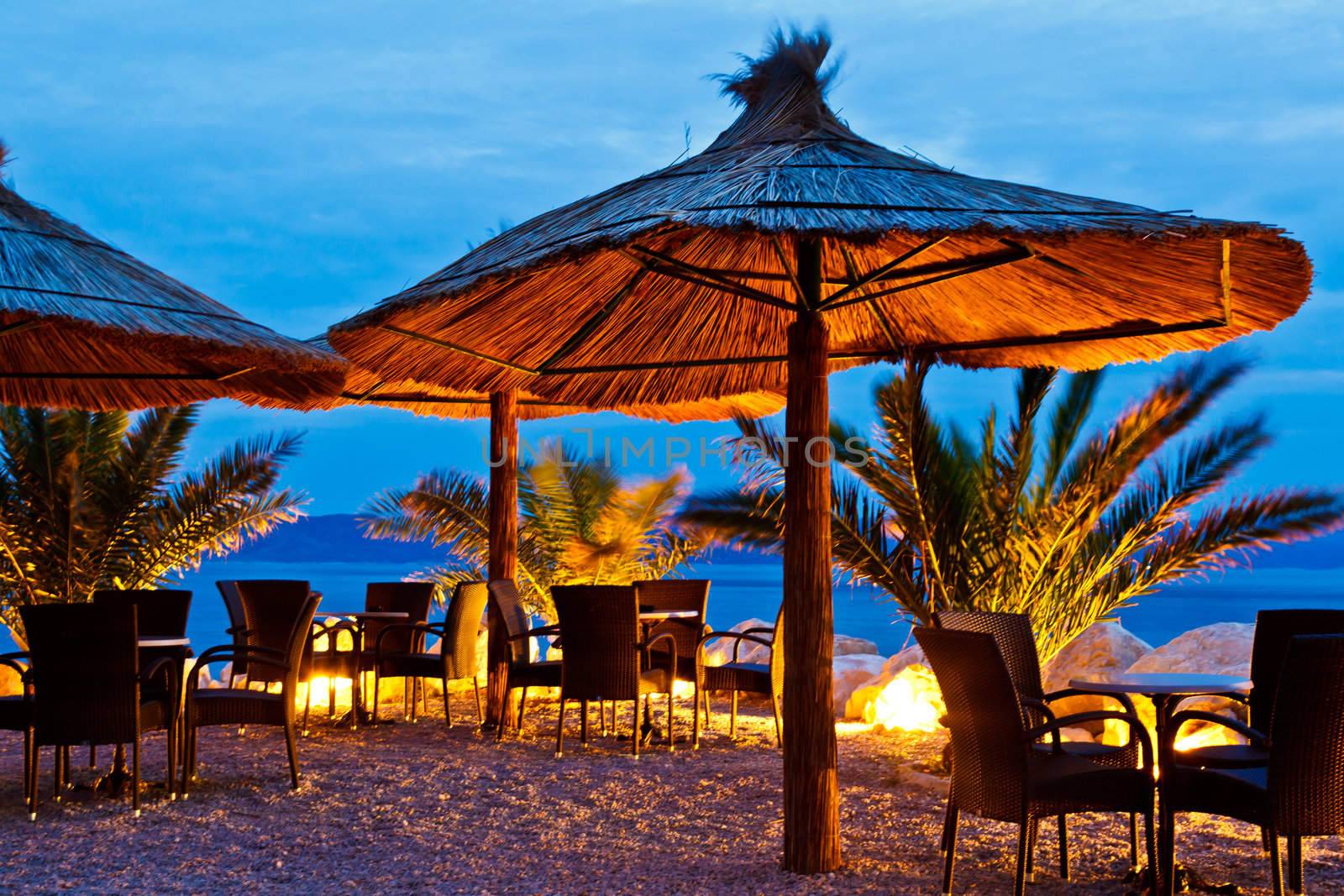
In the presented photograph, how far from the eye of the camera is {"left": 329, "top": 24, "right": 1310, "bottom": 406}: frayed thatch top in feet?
12.0

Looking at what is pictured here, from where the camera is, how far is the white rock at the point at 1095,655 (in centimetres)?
810

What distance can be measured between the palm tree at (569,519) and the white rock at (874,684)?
2991mm

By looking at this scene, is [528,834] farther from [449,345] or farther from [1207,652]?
[1207,652]

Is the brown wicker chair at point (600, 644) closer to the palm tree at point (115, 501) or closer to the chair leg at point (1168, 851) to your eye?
the chair leg at point (1168, 851)

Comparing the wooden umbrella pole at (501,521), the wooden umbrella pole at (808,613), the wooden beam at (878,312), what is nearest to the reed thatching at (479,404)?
the wooden umbrella pole at (501,521)

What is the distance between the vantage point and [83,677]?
518 centimetres

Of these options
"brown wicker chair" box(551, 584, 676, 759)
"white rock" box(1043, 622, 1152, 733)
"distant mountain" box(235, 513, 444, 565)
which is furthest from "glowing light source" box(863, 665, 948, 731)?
"distant mountain" box(235, 513, 444, 565)

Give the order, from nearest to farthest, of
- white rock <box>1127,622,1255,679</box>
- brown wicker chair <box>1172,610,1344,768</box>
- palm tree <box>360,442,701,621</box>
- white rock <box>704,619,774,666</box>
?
1. brown wicker chair <box>1172,610,1344,768</box>
2. white rock <box>1127,622,1255,679</box>
3. white rock <box>704,619,774,666</box>
4. palm tree <box>360,442,701,621</box>

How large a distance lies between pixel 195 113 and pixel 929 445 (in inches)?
3880

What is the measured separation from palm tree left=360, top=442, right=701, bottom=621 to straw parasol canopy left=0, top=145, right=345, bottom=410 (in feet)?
13.4

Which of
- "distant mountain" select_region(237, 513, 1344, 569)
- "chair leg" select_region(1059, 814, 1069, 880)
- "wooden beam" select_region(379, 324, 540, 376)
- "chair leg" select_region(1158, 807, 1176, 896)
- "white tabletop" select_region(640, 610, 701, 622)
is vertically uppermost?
"wooden beam" select_region(379, 324, 540, 376)

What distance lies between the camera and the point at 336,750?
712 cm

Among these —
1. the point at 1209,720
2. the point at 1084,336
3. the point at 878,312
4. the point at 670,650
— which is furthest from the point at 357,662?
the point at 1209,720

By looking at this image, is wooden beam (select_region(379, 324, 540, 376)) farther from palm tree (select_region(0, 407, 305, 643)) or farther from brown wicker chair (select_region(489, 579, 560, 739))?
palm tree (select_region(0, 407, 305, 643))
